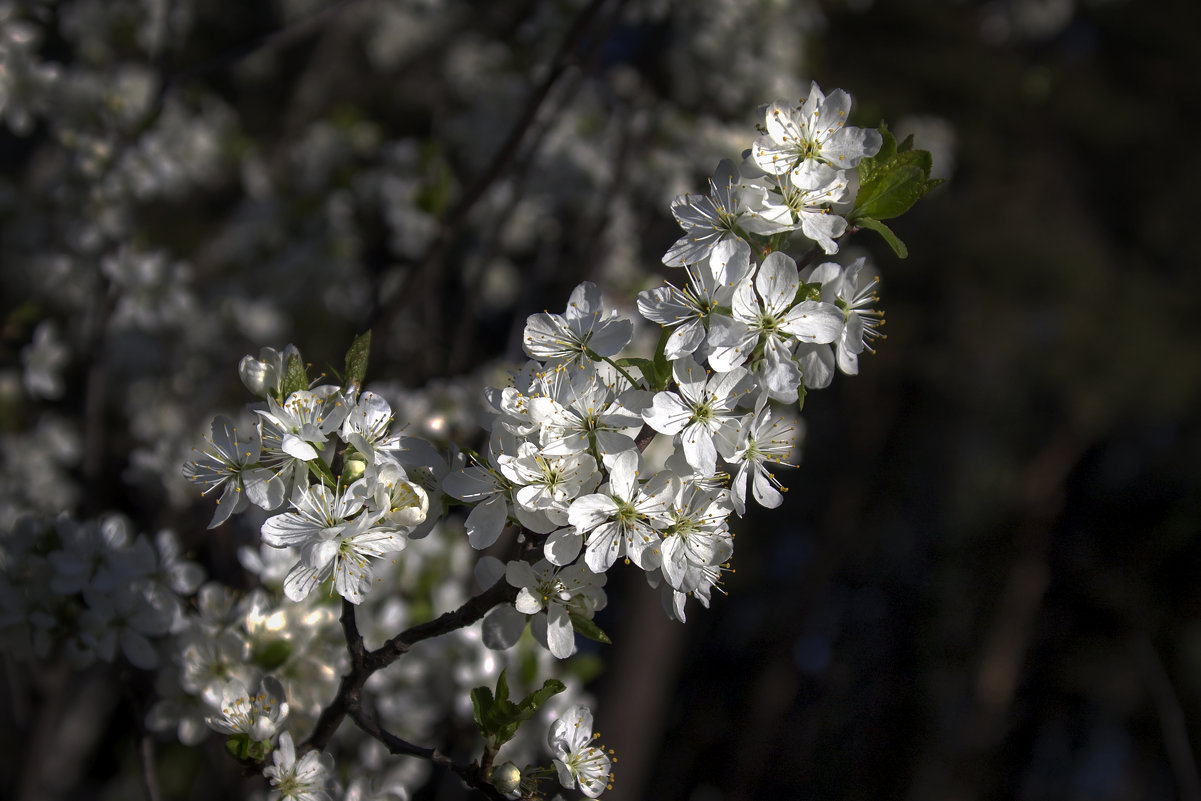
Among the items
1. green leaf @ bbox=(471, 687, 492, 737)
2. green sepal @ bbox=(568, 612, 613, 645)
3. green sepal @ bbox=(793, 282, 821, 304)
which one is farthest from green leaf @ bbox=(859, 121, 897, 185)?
green leaf @ bbox=(471, 687, 492, 737)

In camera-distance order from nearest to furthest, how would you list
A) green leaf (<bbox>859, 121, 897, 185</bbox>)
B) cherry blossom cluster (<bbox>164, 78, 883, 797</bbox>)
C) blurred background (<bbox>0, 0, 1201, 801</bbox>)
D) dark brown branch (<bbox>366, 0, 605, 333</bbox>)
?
cherry blossom cluster (<bbox>164, 78, 883, 797</bbox>) → green leaf (<bbox>859, 121, 897, 185</bbox>) → dark brown branch (<bbox>366, 0, 605, 333</bbox>) → blurred background (<bbox>0, 0, 1201, 801</bbox>)

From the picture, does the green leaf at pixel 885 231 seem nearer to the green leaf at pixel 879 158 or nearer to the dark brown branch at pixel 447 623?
the green leaf at pixel 879 158

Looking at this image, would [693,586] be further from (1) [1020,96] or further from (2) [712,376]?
(1) [1020,96]

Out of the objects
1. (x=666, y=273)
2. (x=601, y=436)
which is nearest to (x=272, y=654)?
(x=601, y=436)

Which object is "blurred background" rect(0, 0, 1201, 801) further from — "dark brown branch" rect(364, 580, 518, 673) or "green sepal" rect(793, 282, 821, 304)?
"green sepal" rect(793, 282, 821, 304)

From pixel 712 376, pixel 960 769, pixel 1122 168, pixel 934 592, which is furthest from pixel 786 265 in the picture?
pixel 934 592

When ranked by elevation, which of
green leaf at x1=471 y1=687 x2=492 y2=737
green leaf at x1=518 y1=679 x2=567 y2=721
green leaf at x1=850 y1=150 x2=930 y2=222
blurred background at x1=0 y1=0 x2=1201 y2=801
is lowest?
blurred background at x1=0 y1=0 x2=1201 y2=801
